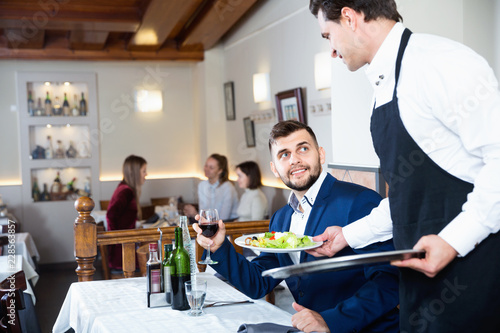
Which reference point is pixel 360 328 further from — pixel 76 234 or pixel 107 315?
pixel 76 234

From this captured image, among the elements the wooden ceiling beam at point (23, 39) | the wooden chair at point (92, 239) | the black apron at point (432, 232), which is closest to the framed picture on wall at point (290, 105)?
the wooden chair at point (92, 239)

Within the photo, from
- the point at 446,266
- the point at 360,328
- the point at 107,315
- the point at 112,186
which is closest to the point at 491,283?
the point at 446,266

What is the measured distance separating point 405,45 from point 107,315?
53.7 inches

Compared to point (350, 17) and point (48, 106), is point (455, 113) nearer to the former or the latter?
point (350, 17)

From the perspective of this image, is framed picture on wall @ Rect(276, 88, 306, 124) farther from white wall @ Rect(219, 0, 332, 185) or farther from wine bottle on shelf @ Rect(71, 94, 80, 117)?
wine bottle on shelf @ Rect(71, 94, 80, 117)

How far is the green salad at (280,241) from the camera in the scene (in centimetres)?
179

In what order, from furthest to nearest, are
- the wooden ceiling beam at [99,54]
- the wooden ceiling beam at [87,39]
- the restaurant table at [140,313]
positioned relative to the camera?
1. the wooden ceiling beam at [99,54]
2. the wooden ceiling beam at [87,39]
3. the restaurant table at [140,313]

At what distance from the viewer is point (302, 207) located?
219 cm

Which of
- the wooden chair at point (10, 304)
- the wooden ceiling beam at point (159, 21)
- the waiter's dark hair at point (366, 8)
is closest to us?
the waiter's dark hair at point (366, 8)

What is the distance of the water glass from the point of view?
6.18ft

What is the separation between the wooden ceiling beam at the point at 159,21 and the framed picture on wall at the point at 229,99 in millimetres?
989

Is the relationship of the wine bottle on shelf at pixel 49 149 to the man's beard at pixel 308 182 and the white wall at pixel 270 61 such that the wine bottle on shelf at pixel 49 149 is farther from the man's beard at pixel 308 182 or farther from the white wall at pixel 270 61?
the man's beard at pixel 308 182

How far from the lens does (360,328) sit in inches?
65.9

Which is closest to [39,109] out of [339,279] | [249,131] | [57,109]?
[57,109]
